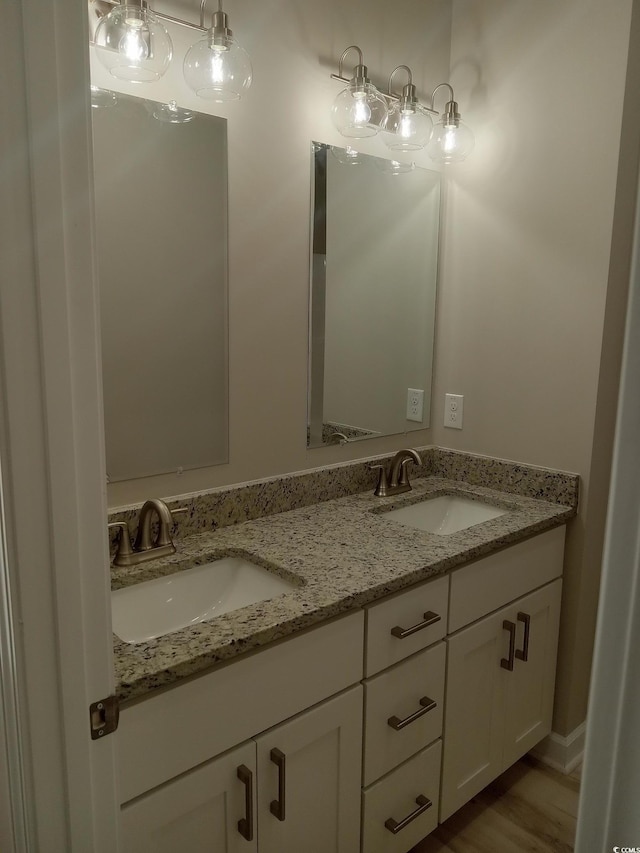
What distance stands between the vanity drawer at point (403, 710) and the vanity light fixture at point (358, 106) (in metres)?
1.40

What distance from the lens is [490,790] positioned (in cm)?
189

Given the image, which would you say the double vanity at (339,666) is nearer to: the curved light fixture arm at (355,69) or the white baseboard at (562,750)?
the white baseboard at (562,750)

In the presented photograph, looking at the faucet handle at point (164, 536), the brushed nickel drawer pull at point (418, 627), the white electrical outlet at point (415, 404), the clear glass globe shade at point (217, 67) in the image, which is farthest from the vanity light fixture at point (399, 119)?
the brushed nickel drawer pull at point (418, 627)

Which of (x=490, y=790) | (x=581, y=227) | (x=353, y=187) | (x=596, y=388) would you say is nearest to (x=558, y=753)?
(x=490, y=790)

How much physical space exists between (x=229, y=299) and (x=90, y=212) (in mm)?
920

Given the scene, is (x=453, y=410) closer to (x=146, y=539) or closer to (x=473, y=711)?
(x=473, y=711)

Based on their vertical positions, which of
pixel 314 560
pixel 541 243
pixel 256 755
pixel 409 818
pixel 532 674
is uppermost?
pixel 541 243

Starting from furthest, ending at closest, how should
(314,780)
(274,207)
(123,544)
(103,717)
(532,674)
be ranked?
(532,674)
(274,207)
(123,544)
(314,780)
(103,717)

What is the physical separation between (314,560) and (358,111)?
3.97ft

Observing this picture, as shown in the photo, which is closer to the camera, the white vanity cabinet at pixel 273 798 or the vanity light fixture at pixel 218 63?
the white vanity cabinet at pixel 273 798

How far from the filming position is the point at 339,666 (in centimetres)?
127

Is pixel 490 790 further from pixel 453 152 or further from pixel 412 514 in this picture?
pixel 453 152

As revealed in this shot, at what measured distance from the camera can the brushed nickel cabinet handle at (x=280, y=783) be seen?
1.16 m

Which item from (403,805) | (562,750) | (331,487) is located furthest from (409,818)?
(331,487)
